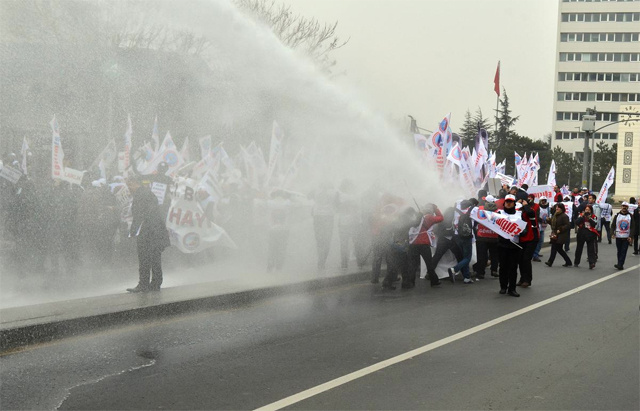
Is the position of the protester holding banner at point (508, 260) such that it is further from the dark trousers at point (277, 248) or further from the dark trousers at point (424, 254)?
the dark trousers at point (277, 248)

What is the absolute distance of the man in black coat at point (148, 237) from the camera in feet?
32.4

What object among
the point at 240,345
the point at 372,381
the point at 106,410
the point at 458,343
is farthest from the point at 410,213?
the point at 106,410

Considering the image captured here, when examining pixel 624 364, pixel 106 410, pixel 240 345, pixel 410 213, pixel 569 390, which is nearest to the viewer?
pixel 106 410

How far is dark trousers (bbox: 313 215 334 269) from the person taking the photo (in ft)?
42.7

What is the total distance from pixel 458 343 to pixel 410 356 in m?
0.89

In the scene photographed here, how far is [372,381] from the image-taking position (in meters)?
6.11

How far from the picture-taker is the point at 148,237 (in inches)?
391

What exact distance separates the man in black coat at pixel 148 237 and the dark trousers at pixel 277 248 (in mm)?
2824

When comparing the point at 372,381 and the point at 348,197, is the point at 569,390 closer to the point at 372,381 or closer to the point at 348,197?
the point at 372,381

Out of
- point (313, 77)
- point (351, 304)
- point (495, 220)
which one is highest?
point (313, 77)

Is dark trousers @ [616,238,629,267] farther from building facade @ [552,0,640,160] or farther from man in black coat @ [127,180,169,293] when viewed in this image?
building facade @ [552,0,640,160]

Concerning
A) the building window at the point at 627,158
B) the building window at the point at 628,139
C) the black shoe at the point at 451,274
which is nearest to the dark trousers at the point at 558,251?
the black shoe at the point at 451,274

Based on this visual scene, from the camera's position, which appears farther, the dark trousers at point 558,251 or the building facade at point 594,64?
the building facade at point 594,64

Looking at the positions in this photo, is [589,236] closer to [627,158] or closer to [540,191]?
[540,191]
